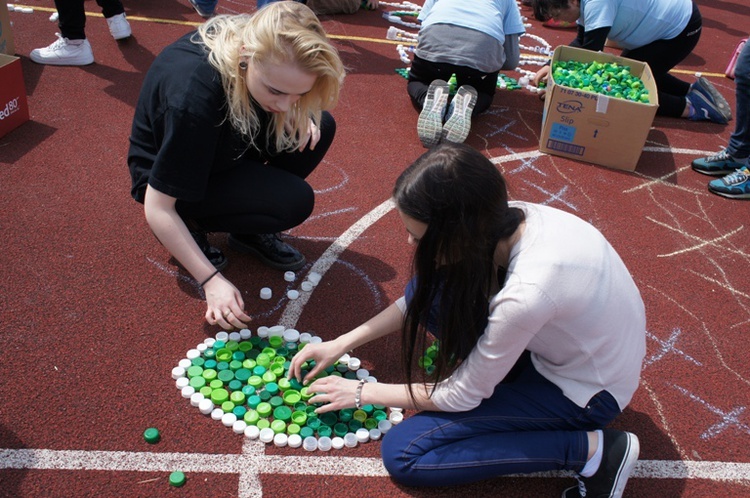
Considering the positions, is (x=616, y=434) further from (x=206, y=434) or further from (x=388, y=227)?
(x=388, y=227)

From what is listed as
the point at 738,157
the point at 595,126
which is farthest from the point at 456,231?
the point at 738,157

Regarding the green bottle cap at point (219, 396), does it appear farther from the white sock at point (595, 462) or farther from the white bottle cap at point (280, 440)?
the white sock at point (595, 462)

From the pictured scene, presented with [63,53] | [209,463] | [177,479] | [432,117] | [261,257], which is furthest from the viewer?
[63,53]

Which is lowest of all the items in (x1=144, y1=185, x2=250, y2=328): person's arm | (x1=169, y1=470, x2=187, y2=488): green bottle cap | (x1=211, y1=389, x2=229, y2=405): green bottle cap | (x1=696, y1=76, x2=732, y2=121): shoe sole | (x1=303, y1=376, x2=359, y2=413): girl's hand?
(x1=696, y1=76, x2=732, y2=121): shoe sole

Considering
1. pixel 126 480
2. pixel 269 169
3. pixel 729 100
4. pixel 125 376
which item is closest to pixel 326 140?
pixel 269 169

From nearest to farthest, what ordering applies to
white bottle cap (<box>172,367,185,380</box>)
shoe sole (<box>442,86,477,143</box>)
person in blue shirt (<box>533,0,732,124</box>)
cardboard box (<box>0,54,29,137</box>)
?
1. white bottle cap (<box>172,367,185,380</box>)
2. cardboard box (<box>0,54,29,137</box>)
3. shoe sole (<box>442,86,477,143</box>)
4. person in blue shirt (<box>533,0,732,124</box>)

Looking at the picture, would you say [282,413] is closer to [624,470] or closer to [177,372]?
[177,372]

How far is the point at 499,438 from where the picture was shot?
224 centimetres

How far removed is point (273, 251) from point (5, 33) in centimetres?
339

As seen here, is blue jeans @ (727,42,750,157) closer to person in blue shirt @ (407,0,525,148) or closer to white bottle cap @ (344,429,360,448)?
person in blue shirt @ (407,0,525,148)

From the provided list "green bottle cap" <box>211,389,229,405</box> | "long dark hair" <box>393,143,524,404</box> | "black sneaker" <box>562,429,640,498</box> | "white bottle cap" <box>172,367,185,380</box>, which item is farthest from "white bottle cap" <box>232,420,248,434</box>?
"black sneaker" <box>562,429,640,498</box>

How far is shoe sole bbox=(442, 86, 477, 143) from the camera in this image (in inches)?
184

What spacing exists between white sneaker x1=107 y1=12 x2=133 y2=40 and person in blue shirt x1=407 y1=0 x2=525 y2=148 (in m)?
2.63

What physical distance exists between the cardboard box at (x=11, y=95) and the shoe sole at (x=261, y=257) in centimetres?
189
